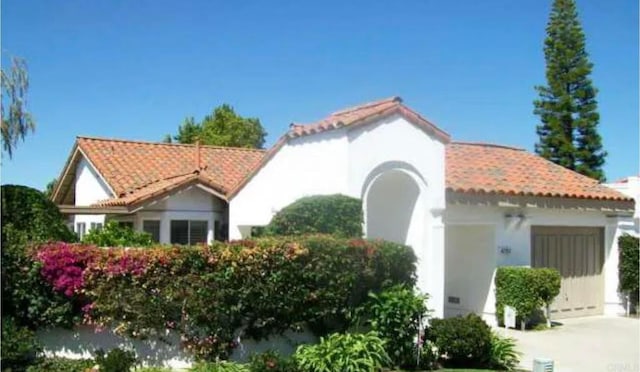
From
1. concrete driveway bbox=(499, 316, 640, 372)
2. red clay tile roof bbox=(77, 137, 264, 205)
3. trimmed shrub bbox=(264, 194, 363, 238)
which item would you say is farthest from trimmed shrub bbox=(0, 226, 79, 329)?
concrete driveway bbox=(499, 316, 640, 372)

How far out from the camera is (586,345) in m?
16.1

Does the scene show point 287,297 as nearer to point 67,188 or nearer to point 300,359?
point 300,359

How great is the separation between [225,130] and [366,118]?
110 ft

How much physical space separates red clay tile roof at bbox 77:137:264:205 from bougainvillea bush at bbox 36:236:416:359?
825cm

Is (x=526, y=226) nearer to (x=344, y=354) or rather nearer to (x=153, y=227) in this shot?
(x=344, y=354)

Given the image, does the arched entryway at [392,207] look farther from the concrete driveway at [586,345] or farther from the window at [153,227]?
the window at [153,227]

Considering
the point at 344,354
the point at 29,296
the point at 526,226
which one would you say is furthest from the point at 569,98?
the point at 29,296

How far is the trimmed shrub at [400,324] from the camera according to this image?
12.9m

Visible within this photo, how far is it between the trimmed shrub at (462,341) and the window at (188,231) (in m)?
10.8

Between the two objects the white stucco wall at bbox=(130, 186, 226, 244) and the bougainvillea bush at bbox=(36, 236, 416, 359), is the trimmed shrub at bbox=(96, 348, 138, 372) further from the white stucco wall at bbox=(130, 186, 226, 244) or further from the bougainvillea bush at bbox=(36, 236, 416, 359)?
the white stucco wall at bbox=(130, 186, 226, 244)

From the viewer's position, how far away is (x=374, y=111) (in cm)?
1519

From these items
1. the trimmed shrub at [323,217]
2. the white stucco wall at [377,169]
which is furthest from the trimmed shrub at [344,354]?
the white stucco wall at [377,169]

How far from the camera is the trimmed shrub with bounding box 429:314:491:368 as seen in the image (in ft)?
42.9

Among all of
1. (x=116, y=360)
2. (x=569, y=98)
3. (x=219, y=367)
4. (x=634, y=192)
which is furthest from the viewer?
(x=569, y=98)
